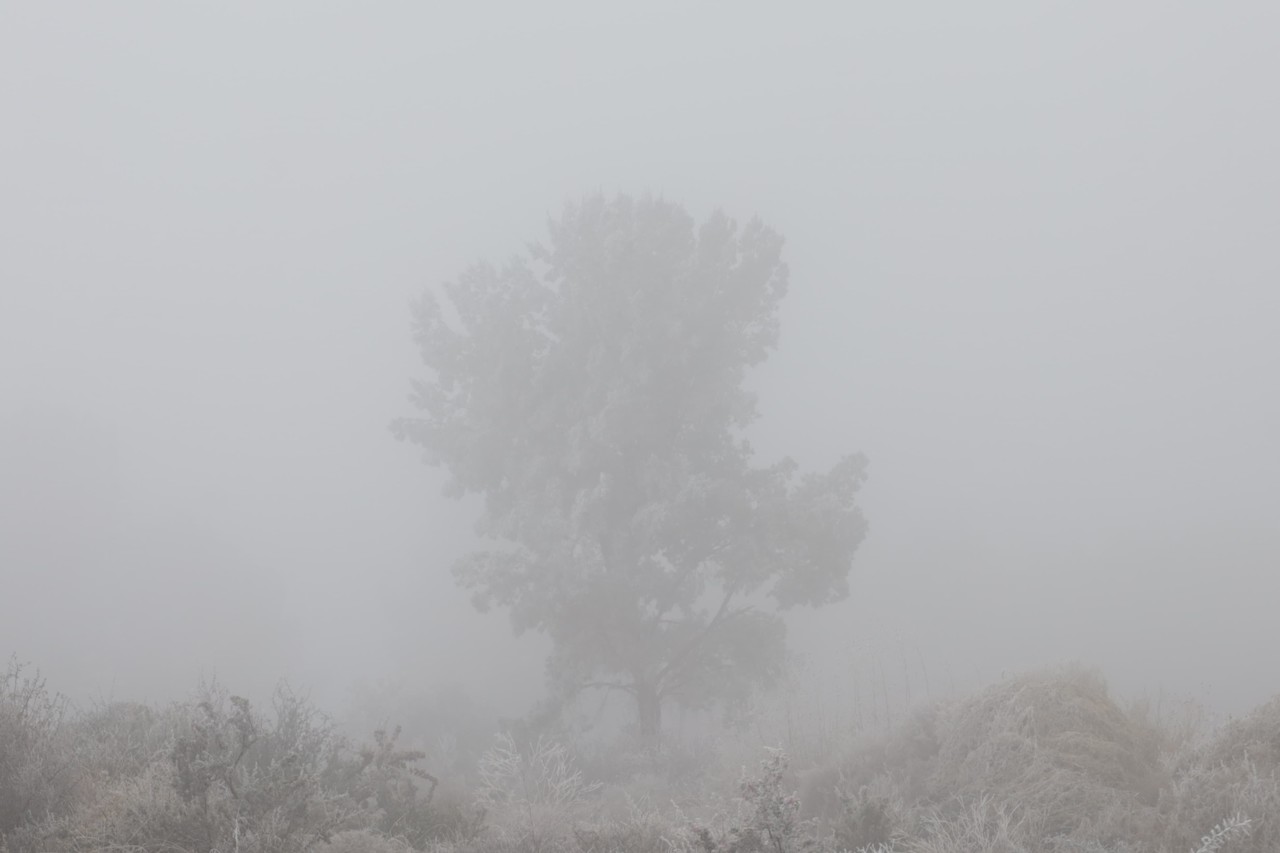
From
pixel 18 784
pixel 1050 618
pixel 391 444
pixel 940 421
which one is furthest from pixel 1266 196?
pixel 18 784

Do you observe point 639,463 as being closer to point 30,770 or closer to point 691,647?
point 691,647

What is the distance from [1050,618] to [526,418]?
28.4 metres

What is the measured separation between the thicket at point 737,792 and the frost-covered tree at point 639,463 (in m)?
7.16

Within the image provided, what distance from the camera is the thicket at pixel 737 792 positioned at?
443 centimetres

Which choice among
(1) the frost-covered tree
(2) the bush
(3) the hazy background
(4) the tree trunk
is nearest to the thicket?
(2) the bush

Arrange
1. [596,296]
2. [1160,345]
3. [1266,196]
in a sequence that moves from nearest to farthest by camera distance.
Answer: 1. [596,296]
2. [1160,345]
3. [1266,196]

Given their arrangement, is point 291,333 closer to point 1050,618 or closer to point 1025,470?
point 1025,470

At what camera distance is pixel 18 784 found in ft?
16.0

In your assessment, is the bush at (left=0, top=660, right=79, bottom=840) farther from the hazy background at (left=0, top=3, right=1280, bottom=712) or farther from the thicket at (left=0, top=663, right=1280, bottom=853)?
the hazy background at (left=0, top=3, right=1280, bottom=712)

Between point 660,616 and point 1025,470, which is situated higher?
point 1025,470

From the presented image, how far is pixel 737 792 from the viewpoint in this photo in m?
6.84

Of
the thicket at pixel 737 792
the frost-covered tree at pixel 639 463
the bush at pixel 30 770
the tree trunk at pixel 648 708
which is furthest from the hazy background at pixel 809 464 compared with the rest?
the bush at pixel 30 770

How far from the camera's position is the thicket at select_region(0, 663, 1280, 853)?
443 centimetres

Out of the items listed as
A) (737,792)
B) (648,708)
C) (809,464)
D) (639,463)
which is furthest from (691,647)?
(809,464)
